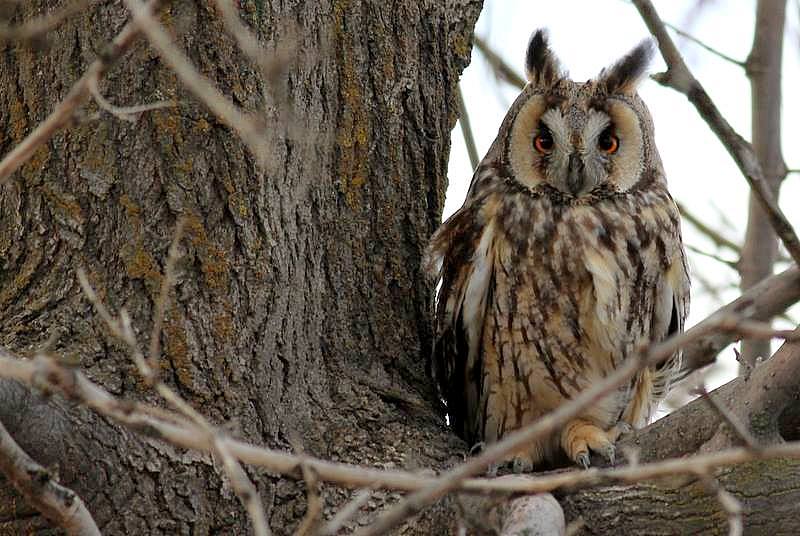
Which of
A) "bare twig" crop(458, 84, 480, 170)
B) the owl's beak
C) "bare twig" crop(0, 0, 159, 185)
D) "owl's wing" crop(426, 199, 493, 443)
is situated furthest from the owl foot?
"bare twig" crop(0, 0, 159, 185)

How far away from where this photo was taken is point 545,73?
2.76 m

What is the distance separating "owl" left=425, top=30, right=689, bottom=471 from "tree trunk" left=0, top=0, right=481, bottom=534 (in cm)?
35

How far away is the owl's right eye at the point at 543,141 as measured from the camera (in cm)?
269

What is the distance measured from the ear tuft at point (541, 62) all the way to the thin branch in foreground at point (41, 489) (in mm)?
1733

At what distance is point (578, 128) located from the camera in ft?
8.63

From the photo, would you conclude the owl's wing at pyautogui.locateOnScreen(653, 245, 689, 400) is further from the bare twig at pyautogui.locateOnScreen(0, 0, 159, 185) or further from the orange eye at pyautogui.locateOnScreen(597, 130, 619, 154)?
the bare twig at pyautogui.locateOnScreen(0, 0, 159, 185)

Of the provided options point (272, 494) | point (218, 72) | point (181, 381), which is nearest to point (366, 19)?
point (218, 72)

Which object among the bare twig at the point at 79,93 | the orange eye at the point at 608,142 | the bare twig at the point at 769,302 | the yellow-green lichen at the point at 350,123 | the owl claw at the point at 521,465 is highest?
the orange eye at the point at 608,142

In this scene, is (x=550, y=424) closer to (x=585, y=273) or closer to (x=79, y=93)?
(x=79, y=93)

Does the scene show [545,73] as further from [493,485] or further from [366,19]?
[493,485]

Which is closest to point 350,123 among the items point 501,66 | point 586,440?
point 586,440

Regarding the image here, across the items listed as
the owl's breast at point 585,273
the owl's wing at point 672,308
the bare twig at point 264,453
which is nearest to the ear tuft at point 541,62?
the owl's breast at point 585,273

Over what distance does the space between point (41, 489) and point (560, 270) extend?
Answer: 4.75 ft

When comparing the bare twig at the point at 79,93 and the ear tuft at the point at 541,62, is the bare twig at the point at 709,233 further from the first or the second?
the bare twig at the point at 79,93
